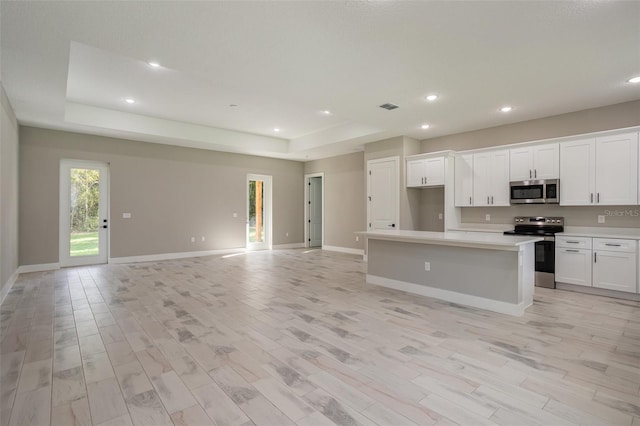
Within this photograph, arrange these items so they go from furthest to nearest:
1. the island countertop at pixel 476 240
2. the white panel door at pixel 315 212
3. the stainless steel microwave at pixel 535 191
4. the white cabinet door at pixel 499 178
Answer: the white panel door at pixel 315 212
the white cabinet door at pixel 499 178
the stainless steel microwave at pixel 535 191
the island countertop at pixel 476 240

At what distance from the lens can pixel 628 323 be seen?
343 cm

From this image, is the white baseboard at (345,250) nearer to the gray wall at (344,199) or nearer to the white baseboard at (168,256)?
the gray wall at (344,199)

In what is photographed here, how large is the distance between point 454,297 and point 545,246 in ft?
6.90

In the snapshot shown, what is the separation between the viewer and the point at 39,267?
20.2ft

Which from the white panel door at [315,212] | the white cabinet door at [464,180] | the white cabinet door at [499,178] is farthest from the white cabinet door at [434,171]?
the white panel door at [315,212]

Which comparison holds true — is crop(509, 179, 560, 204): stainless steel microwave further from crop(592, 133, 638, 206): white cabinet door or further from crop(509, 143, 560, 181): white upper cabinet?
crop(592, 133, 638, 206): white cabinet door

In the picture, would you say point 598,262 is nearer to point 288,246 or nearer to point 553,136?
point 553,136

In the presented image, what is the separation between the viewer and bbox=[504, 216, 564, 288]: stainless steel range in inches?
193

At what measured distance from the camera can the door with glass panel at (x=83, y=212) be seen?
21.2 ft

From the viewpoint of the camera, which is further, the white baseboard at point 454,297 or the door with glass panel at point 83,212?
the door with glass panel at point 83,212

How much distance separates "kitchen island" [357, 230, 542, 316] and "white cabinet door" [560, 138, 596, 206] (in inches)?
62.8

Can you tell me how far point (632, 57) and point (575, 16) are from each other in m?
1.42

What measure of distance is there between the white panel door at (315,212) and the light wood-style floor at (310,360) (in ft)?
19.4

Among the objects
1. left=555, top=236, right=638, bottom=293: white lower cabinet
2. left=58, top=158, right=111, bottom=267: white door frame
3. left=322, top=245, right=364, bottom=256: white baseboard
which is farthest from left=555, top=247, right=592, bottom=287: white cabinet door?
left=58, top=158, right=111, bottom=267: white door frame
